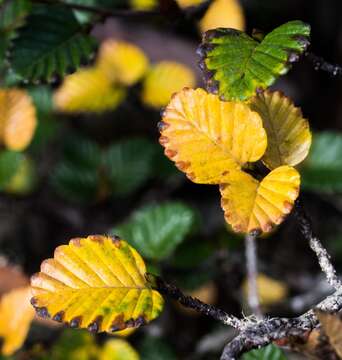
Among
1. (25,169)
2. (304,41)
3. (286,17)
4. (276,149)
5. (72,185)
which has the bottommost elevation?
(25,169)

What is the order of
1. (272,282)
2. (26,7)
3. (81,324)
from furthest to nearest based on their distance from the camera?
(272,282) → (26,7) → (81,324)

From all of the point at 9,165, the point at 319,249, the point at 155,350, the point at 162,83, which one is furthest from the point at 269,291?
the point at 319,249

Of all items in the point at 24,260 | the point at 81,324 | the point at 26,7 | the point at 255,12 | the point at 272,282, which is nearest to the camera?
the point at 81,324

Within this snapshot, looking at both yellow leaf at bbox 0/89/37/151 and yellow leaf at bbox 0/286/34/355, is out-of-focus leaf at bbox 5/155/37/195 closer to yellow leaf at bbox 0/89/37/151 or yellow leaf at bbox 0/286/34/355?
yellow leaf at bbox 0/89/37/151

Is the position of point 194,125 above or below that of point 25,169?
above

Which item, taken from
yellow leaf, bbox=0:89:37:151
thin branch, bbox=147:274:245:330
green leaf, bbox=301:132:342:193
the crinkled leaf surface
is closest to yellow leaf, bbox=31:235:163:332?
thin branch, bbox=147:274:245:330

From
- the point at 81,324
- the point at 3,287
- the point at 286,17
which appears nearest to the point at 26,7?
the point at 3,287

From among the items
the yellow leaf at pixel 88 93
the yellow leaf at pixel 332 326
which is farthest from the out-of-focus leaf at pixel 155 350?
the yellow leaf at pixel 332 326

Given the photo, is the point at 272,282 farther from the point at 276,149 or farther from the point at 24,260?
the point at 276,149
